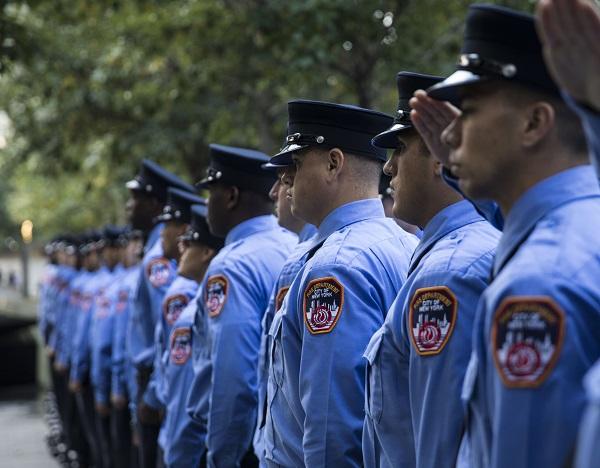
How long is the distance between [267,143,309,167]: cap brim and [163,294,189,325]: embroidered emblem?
87.4 inches

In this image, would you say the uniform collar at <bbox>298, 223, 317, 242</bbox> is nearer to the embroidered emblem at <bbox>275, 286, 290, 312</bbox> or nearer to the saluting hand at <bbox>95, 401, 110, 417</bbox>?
the embroidered emblem at <bbox>275, 286, 290, 312</bbox>

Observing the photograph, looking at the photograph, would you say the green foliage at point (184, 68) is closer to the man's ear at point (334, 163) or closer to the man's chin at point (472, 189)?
the man's ear at point (334, 163)

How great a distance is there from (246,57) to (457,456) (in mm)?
9641

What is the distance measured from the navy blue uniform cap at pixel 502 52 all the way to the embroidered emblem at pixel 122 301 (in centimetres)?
745

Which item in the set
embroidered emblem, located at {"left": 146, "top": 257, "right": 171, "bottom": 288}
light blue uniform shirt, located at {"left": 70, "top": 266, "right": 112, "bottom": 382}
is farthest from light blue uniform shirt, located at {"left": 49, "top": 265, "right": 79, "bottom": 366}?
embroidered emblem, located at {"left": 146, "top": 257, "right": 171, "bottom": 288}

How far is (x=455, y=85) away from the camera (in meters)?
2.68

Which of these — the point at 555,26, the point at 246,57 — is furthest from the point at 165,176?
the point at 555,26

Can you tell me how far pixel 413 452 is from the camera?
337 cm

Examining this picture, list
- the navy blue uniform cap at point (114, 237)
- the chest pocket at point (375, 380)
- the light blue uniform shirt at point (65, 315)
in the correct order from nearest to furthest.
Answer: the chest pocket at point (375, 380) < the navy blue uniform cap at point (114, 237) < the light blue uniform shirt at point (65, 315)

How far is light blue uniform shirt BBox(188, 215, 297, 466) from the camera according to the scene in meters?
5.16

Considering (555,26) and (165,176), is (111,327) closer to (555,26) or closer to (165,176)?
(165,176)

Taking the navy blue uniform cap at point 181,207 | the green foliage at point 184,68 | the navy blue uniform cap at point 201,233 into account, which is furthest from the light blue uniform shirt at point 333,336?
the green foliage at point 184,68

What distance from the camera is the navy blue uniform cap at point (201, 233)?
6531 mm

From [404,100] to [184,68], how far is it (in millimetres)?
10991
